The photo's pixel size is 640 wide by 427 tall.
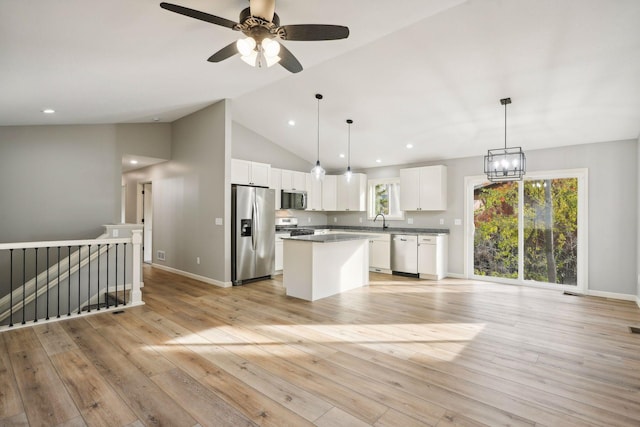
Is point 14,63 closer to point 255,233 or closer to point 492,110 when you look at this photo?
point 255,233

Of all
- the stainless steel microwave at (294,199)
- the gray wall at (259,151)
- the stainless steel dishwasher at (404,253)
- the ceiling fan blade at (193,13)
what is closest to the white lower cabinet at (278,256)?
the stainless steel microwave at (294,199)

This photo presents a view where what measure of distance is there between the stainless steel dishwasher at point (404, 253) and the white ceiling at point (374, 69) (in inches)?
73.6

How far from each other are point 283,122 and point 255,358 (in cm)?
455

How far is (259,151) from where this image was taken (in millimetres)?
6906

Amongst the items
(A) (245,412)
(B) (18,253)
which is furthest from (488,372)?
(B) (18,253)

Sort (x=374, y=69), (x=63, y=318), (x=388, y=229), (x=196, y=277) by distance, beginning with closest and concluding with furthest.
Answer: (x=63, y=318) → (x=374, y=69) → (x=196, y=277) → (x=388, y=229)

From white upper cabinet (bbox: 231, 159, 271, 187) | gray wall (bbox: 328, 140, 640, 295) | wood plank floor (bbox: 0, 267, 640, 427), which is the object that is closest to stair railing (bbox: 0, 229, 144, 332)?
wood plank floor (bbox: 0, 267, 640, 427)

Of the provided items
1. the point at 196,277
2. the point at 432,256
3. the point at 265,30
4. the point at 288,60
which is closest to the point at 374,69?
the point at 288,60

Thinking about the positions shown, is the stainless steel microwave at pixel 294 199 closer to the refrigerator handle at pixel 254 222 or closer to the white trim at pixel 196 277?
the refrigerator handle at pixel 254 222

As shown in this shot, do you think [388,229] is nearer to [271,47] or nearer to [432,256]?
[432,256]

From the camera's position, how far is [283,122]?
616cm

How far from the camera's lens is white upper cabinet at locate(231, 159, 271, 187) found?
5914 millimetres

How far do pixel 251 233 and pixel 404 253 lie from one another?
307cm

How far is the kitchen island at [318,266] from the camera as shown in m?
4.58
